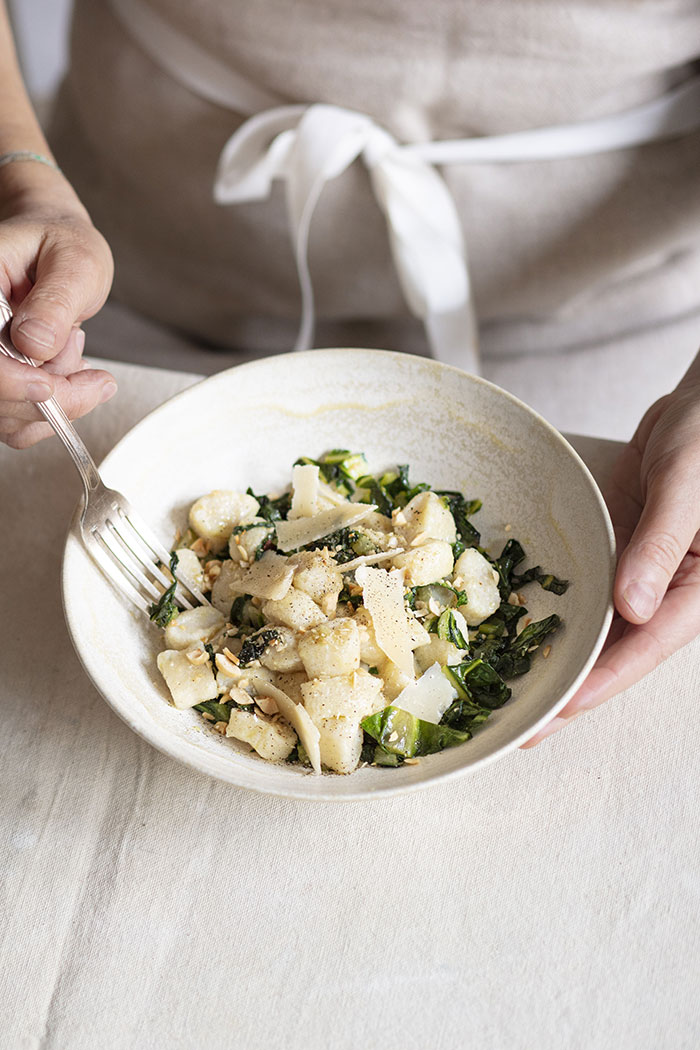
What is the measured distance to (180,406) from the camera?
1067mm

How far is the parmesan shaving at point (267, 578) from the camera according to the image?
93cm

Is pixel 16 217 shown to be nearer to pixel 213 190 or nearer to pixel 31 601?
pixel 31 601

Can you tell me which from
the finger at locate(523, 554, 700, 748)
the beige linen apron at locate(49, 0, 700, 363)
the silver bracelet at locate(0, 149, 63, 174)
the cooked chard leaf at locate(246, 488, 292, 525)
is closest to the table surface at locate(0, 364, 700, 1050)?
the finger at locate(523, 554, 700, 748)

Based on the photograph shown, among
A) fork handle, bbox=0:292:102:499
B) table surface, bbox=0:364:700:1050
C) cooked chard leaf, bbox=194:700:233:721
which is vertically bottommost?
table surface, bbox=0:364:700:1050

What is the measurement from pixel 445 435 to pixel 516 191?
63 cm

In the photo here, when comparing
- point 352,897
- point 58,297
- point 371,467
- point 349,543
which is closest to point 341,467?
point 371,467

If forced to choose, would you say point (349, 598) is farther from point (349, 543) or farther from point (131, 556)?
point (131, 556)

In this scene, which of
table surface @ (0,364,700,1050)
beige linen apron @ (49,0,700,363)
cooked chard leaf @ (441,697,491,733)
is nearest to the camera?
table surface @ (0,364,700,1050)

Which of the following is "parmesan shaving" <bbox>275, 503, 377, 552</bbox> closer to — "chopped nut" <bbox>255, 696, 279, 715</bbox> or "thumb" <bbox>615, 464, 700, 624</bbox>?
"chopped nut" <bbox>255, 696, 279, 715</bbox>

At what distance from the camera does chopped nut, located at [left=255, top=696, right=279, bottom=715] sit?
888mm

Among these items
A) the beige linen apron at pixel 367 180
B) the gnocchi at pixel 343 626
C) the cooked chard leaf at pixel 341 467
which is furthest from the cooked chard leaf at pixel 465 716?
the beige linen apron at pixel 367 180

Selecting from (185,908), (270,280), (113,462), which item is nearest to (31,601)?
(113,462)

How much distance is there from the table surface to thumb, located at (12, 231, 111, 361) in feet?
1.22

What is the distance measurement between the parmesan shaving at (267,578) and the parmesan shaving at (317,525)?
0.08 feet
